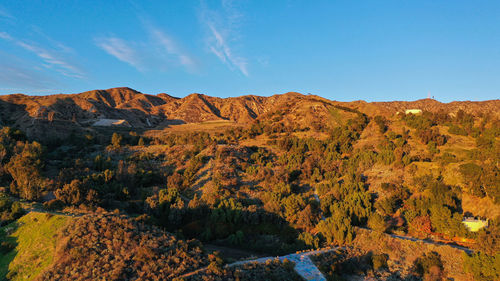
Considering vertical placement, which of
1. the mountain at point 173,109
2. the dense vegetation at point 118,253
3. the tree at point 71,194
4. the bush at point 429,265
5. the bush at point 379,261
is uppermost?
the mountain at point 173,109

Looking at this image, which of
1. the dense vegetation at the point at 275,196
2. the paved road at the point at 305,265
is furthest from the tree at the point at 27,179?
the paved road at the point at 305,265

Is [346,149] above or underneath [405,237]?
above

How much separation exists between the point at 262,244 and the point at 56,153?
43.2 meters

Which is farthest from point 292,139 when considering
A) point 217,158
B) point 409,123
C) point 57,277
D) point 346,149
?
point 57,277

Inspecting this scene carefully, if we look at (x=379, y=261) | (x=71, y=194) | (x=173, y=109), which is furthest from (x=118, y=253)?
A: (x=173, y=109)

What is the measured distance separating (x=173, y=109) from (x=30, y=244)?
118165 mm

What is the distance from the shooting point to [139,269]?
12320 mm

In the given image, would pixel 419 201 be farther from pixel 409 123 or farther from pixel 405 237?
pixel 409 123

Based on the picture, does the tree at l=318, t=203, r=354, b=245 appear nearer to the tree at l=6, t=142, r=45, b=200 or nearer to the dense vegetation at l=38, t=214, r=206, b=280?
the dense vegetation at l=38, t=214, r=206, b=280

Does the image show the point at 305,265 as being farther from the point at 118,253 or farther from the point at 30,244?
the point at 30,244

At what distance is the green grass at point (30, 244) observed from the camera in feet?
42.0

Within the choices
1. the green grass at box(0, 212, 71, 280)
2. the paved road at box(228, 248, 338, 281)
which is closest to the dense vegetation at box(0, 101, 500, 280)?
the paved road at box(228, 248, 338, 281)

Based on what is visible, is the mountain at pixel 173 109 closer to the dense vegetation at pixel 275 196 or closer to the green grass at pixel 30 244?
the dense vegetation at pixel 275 196

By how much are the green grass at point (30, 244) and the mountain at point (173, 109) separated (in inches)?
1871
